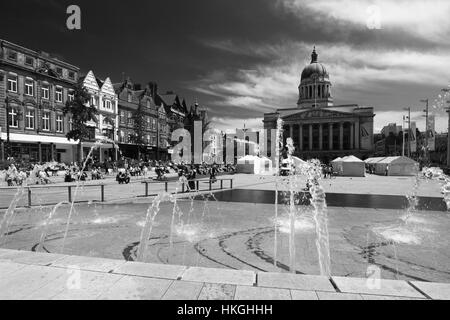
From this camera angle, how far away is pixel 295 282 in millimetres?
4051

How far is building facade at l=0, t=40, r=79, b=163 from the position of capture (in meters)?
35.1

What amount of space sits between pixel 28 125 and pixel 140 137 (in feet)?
58.8

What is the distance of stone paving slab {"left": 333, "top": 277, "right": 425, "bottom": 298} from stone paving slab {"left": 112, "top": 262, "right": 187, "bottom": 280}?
204 cm

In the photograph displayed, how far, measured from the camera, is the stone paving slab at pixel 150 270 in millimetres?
4240

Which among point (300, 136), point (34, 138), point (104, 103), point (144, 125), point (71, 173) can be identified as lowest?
point (71, 173)

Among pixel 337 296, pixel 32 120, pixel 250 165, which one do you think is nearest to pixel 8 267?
pixel 337 296

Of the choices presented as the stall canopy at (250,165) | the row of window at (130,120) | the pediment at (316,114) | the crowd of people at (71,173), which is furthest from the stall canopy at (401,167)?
the pediment at (316,114)

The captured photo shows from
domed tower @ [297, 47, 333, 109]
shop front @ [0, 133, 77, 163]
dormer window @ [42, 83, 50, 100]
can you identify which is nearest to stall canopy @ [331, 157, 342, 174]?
shop front @ [0, 133, 77, 163]

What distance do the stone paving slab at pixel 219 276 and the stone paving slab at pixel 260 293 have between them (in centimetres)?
15

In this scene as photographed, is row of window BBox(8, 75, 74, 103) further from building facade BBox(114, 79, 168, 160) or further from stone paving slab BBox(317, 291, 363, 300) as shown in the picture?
stone paving slab BBox(317, 291, 363, 300)

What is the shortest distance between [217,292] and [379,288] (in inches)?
75.4

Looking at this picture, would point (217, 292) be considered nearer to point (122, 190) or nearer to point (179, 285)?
point (179, 285)

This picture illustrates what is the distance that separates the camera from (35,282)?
13.5ft

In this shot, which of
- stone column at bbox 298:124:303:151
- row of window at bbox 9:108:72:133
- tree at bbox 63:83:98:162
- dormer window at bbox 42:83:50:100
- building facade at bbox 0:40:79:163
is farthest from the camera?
stone column at bbox 298:124:303:151
